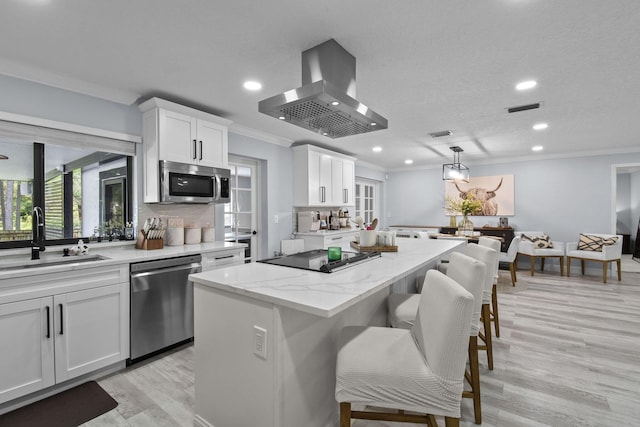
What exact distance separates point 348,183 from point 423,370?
4.81 meters

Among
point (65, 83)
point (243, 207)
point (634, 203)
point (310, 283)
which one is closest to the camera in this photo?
point (310, 283)

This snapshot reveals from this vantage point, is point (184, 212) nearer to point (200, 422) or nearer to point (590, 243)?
point (200, 422)

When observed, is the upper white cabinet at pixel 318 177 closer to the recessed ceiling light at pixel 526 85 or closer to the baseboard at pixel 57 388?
the recessed ceiling light at pixel 526 85

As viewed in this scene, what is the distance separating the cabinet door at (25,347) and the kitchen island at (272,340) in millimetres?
1188

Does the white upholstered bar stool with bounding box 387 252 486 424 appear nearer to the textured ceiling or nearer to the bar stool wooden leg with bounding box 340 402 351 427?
the bar stool wooden leg with bounding box 340 402 351 427

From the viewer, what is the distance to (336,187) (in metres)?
5.53

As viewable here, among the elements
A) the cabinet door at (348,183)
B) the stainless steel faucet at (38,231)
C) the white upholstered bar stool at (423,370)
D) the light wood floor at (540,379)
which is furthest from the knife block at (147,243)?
the cabinet door at (348,183)

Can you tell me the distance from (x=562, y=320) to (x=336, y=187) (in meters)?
3.60

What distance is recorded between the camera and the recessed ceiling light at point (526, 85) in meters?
2.76

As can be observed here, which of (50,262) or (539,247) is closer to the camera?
(50,262)

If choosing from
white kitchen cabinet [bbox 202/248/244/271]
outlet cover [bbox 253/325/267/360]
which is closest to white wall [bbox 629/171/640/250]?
white kitchen cabinet [bbox 202/248/244/271]

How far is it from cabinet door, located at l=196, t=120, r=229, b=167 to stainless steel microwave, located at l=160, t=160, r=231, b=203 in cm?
9

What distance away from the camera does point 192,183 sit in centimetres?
320

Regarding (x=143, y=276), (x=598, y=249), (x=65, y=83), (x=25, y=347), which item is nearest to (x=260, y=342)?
(x=143, y=276)
